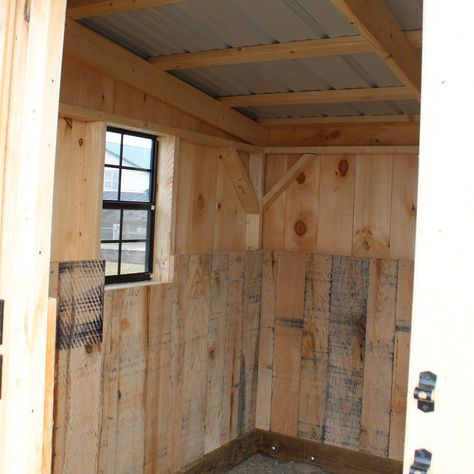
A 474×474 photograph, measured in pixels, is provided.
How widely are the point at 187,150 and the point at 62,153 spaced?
3.48 ft

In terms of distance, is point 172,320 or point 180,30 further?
point 172,320

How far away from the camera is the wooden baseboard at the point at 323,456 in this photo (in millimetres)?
4211

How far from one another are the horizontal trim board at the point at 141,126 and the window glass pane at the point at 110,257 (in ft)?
2.21

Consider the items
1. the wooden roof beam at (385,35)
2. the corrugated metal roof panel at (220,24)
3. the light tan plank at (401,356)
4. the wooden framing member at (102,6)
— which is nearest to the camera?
the wooden roof beam at (385,35)

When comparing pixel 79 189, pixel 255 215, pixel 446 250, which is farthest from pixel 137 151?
pixel 446 250

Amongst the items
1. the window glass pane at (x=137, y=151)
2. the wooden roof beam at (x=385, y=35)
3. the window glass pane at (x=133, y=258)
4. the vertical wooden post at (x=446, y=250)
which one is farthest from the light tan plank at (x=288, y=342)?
the vertical wooden post at (x=446, y=250)

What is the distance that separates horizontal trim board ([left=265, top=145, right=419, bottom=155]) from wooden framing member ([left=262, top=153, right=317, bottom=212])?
0.21ft

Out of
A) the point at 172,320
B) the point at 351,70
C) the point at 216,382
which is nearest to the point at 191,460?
the point at 216,382

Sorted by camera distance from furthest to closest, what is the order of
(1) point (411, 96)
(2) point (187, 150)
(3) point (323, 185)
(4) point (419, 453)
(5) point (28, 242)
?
1. (3) point (323, 185)
2. (2) point (187, 150)
3. (1) point (411, 96)
4. (5) point (28, 242)
5. (4) point (419, 453)

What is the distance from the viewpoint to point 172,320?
3.65m

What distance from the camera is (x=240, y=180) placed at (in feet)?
14.0

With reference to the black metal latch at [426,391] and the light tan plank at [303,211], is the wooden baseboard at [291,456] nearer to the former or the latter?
the light tan plank at [303,211]

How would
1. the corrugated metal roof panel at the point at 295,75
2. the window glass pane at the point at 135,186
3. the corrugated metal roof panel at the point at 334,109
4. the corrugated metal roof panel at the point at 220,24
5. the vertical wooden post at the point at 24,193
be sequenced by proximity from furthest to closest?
the corrugated metal roof panel at the point at 334,109
the window glass pane at the point at 135,186
the corrugated metal roof panel at the point at 295,75
the corrugated metal roof panel at the point at 220,24
the vertical wooden post at the point at 24,193

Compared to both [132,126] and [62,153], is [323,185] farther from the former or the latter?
[62,153]
